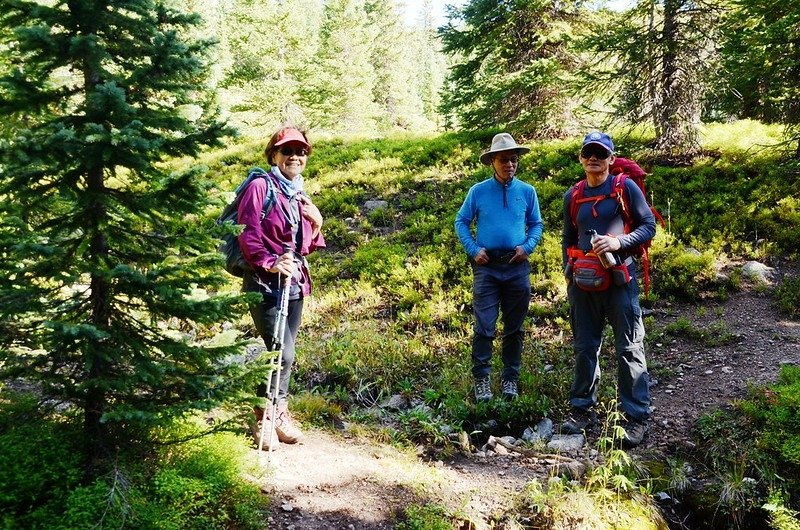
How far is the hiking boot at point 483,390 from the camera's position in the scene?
237 inches

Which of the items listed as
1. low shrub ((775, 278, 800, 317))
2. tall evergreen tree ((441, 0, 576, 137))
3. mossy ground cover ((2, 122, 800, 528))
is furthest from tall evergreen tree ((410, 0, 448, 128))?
low shrub ((775, 278, 800, 317))

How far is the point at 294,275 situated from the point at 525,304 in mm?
2842

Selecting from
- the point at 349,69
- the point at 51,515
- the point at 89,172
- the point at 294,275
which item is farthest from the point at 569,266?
the point at 349,69

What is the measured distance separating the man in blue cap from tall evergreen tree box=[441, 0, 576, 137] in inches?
297

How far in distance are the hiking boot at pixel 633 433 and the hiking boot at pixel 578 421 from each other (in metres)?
0.46

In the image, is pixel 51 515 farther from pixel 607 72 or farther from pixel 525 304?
pixel 607 72

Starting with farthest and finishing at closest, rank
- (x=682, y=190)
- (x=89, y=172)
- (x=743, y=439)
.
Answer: (x=682, y=190) < (x=743, y=439) < (x=89, y=172)

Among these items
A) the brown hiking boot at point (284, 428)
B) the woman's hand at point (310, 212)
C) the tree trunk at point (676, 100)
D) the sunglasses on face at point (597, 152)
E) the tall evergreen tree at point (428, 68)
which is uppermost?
the tall evergreen tree at point (428, 68)

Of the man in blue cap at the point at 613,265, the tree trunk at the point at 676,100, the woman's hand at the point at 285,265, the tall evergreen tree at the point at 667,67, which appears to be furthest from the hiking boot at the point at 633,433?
the tree trunk at the point at 676,100

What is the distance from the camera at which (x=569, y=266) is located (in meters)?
5.27

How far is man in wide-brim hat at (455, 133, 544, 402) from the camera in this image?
5.77 meters

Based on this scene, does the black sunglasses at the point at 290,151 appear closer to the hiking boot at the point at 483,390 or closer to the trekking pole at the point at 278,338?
the trekking pole at the point at 278,338

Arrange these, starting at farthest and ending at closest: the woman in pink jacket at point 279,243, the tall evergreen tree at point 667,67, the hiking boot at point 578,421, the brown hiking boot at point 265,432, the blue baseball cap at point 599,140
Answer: the tall evergreen tree at point 667,67
the hiking boot at point 578,421
the blue baseball cap at point 599,140
the brown hiking boot at point 265,432
the woman in pink jacket at point 279,243

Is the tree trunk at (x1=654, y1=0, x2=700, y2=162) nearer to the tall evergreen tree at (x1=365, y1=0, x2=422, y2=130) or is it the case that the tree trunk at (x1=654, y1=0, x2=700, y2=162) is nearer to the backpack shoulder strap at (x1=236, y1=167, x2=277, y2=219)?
the backpack shoulder strap at (x1=236, y1=167, x2=277, y2=219)
